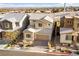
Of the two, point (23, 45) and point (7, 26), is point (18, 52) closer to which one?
point (23, 45)

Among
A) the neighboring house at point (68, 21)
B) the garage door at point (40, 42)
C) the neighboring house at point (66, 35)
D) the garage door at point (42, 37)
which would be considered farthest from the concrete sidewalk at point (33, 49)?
the neighboring house at point (68, 21)

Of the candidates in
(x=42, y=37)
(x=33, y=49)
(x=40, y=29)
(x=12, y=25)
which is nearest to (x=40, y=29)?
(x=40, y=29)

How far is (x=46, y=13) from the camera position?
3.95 m

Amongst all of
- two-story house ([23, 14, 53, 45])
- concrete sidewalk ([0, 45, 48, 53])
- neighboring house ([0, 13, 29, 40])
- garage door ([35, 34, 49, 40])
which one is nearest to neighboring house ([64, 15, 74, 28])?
two-story house ([23, 14, 53, 45])

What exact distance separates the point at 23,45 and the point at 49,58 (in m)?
0.50

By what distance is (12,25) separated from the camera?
3879 mm

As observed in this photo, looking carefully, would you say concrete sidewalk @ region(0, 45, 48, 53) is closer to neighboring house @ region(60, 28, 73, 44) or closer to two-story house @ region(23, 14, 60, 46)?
two-story house @ region(23, 14, 60, 46)

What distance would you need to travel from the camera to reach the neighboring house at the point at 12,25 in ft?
12.7

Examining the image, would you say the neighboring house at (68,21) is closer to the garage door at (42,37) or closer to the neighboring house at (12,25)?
the garage door at (42,37)

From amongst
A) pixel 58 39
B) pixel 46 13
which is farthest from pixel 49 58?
pixel 46 13

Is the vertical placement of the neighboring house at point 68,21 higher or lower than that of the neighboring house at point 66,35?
higher

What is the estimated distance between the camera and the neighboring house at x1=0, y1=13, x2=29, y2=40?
3.87m

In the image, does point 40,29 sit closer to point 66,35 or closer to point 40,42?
point 40,42

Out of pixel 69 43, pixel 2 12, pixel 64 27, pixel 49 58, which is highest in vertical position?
pixel 2 12
